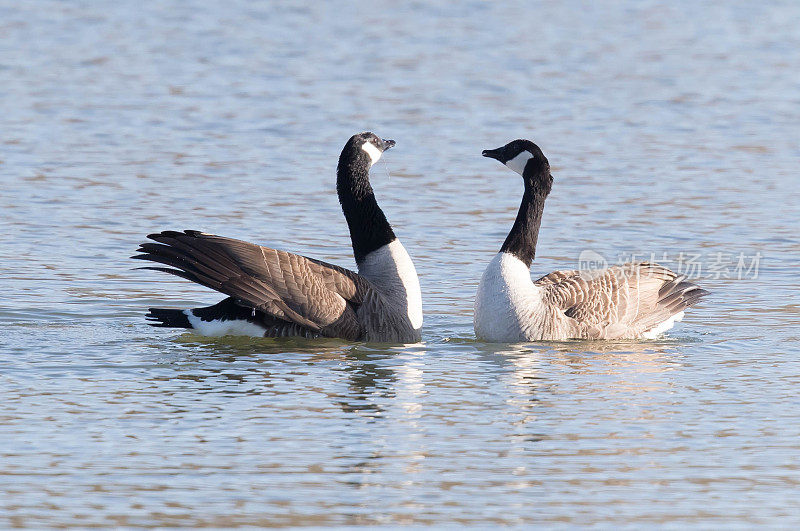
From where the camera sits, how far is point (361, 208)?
12.2m

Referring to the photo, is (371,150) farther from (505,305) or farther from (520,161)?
(505,305)

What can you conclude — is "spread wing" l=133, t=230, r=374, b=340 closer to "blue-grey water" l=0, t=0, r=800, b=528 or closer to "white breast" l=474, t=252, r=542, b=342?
"blue-grey water" l=0, t=0, r=800, b=528

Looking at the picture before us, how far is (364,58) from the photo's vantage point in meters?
25.8

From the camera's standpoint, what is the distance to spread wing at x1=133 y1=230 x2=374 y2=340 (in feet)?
35.7

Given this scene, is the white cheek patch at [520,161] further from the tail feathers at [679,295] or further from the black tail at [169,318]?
the black tail at [169,318]

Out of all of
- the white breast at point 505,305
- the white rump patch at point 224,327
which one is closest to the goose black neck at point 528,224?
the white breast at point 505,305

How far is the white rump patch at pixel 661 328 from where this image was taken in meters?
12.1

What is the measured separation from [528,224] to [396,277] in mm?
1259

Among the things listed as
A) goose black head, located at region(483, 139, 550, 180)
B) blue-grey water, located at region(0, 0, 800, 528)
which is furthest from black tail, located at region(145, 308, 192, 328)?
goose black head, located at region(483, 139, 550, 180)

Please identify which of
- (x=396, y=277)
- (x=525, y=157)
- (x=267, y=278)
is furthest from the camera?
(x=525, y=157)

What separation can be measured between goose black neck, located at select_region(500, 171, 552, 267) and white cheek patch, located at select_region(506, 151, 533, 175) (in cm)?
15

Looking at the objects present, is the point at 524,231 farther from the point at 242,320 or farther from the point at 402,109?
the point at 402,109

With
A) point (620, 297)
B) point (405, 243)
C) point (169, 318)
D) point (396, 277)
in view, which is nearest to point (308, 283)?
point (396, 277)

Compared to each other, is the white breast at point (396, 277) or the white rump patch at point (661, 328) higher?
the white breast at point (396, 277)
